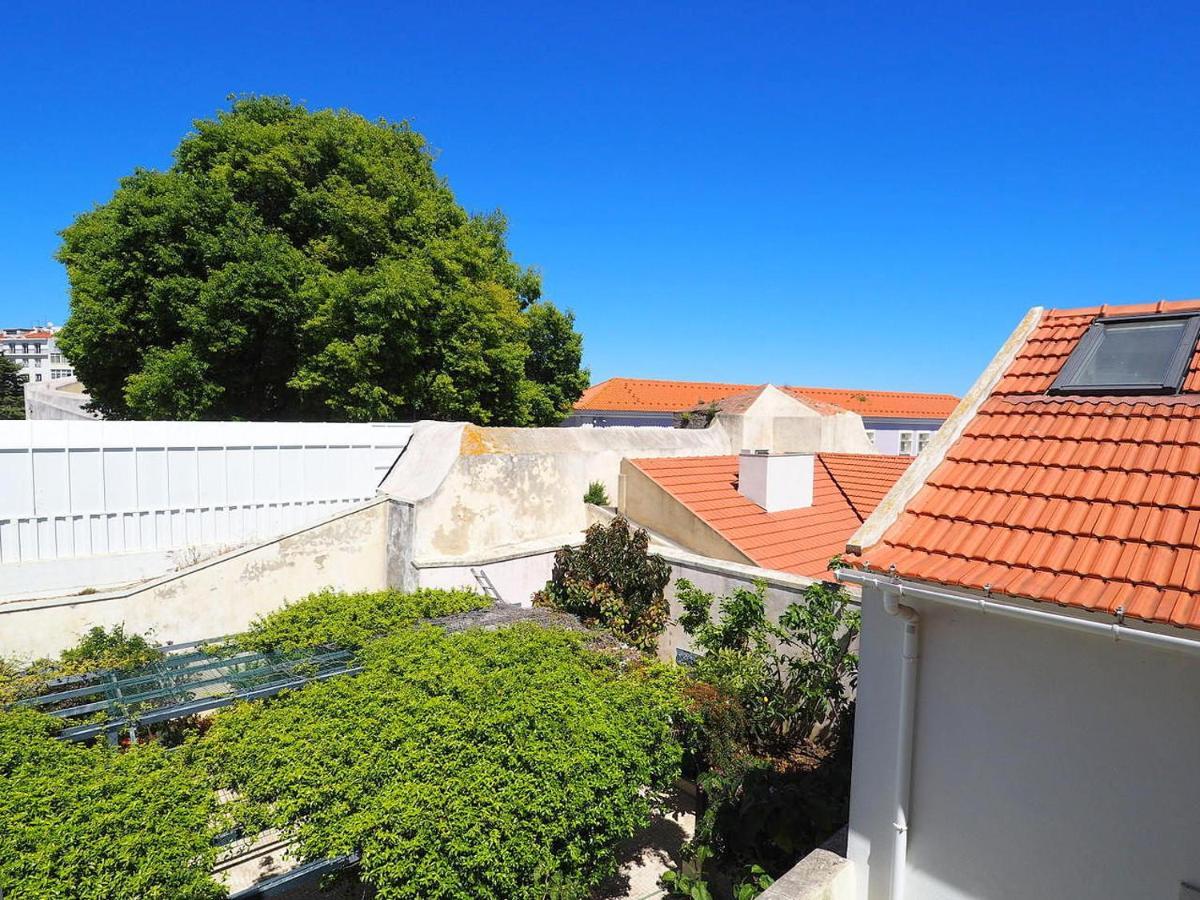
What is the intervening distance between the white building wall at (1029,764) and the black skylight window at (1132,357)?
8.32ft

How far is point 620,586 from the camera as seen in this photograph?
11.0m

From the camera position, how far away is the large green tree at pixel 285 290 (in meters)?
17.7

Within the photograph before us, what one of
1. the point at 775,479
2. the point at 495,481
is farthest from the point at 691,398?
the point at 495,481

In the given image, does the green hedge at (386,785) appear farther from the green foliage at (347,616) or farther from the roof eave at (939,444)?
the roof eave at (939,444)

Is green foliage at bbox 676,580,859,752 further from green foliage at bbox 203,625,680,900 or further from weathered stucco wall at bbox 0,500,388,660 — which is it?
weathered stucco wall at bbox 0,500,388,660

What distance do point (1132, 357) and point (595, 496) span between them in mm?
10293

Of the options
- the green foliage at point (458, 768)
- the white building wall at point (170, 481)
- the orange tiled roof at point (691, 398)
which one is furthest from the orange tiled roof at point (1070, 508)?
the orange tiled roof at point (691, 398)

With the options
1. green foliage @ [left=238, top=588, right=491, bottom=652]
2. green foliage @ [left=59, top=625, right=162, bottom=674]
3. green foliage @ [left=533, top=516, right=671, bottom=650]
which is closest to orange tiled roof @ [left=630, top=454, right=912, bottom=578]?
green foliage @ [left=533, top=516, right=671, bottom=650]

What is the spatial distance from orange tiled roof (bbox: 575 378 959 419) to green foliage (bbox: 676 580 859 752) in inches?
953

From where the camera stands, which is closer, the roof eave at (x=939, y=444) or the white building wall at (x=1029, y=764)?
the white building wall at (x=1029, y=764)

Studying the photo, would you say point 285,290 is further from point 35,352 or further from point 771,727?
point 35,352

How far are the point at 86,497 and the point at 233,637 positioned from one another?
376cm

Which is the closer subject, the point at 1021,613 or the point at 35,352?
the point at 1021,613

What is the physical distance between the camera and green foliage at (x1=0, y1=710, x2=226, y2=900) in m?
4.53
